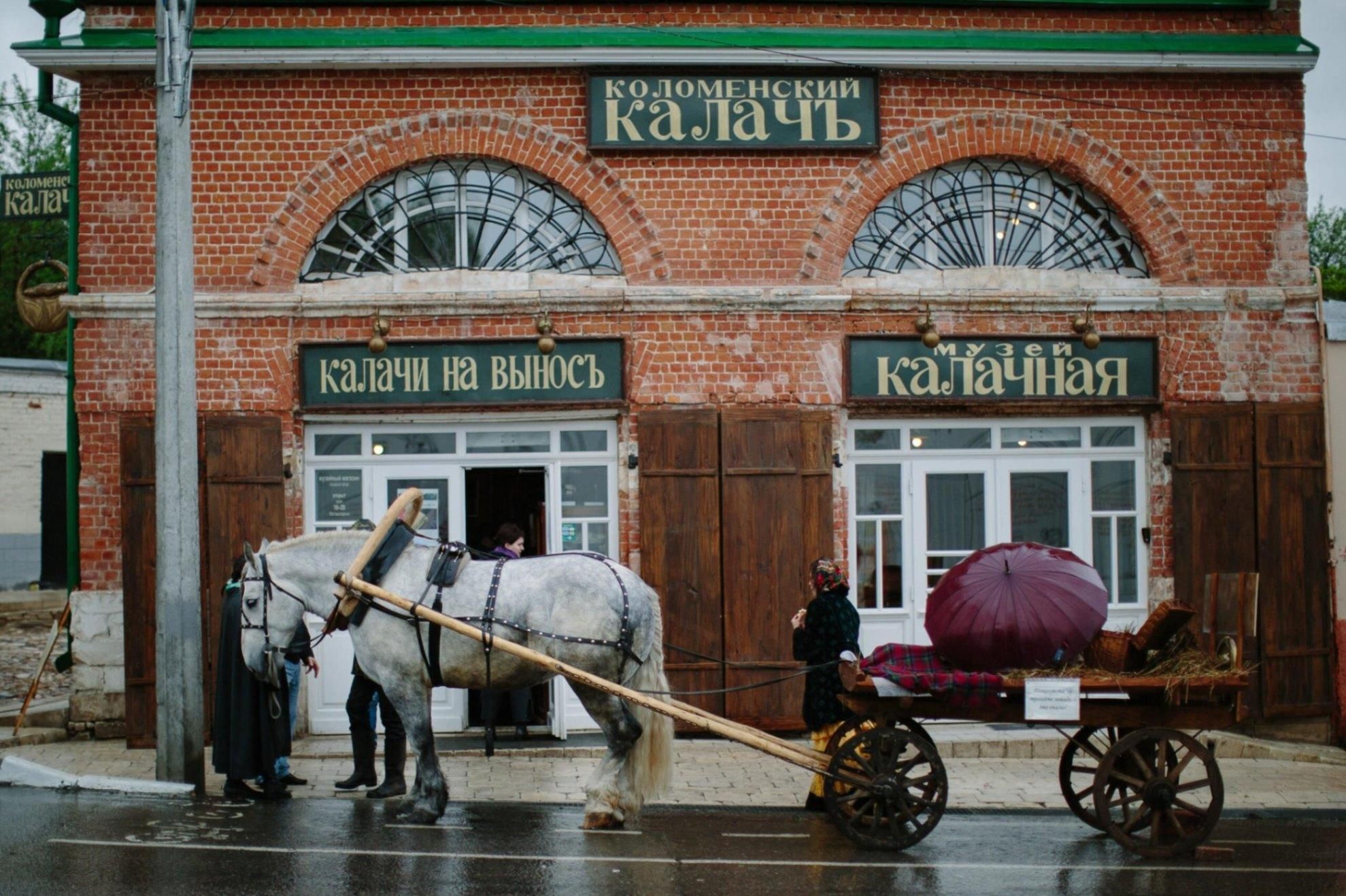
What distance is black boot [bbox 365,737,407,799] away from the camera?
10.4 m

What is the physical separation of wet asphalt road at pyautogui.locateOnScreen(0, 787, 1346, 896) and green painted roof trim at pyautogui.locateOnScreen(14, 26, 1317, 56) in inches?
254

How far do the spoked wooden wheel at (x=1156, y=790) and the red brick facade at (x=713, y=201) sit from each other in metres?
4.94

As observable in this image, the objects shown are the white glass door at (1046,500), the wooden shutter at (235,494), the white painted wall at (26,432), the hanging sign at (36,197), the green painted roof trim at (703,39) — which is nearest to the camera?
the wooden shutter at (235,494)

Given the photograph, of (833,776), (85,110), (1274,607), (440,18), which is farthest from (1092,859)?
(85,110)

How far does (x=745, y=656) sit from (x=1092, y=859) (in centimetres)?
479

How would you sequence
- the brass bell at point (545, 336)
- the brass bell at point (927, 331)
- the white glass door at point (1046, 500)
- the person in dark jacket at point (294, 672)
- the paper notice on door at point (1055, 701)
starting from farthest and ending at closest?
the white glass door at point (1046, 500)
the brass bell at point (927, 331)
the brass bell at point (545, 336)
the person in dark jacket at point (294, 672)
the paper notice on door at point (1055, 701)

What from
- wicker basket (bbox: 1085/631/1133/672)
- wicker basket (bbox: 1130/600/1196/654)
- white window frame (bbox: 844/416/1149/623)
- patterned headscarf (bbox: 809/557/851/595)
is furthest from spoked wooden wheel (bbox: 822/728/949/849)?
white window frame (bbox: 844/416/1149/623)

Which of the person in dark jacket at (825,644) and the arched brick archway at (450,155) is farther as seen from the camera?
the arched brick archway at (450,155)

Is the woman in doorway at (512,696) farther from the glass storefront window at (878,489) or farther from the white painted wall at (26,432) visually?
the white painted wall at (26,432)

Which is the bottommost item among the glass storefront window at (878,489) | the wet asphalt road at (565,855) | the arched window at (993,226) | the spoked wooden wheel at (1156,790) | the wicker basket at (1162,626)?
the wet asphalt road at (565,855)

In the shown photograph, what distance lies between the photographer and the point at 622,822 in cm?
933

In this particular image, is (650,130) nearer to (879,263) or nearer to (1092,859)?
(879,263)

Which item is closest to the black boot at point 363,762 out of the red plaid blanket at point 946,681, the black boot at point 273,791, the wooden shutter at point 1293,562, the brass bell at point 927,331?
the black boot at point 273,791

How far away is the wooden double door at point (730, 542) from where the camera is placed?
12945mm
